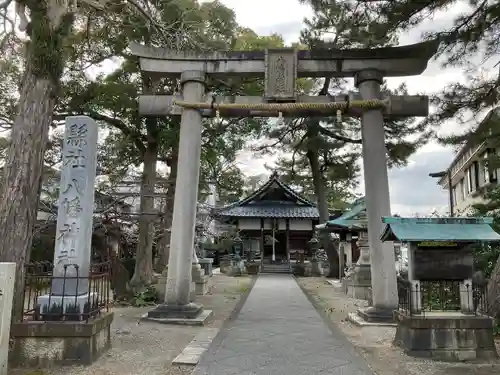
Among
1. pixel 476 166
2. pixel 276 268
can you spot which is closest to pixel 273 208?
pixel 276 268

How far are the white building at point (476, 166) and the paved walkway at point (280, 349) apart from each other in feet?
16.7

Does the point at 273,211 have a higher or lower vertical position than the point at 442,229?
higher

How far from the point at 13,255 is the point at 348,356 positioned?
5535 millimetres

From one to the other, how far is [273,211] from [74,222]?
20963mm

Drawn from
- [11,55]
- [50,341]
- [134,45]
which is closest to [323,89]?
[134,45]

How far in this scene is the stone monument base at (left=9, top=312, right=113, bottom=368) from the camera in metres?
6.10

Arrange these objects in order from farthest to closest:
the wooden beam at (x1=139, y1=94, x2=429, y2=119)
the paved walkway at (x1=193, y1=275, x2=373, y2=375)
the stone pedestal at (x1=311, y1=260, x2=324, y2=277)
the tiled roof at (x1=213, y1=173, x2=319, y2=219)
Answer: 1. the tiled roof at (x1=213, y1=173, x2=319, y2=219)
2. the stone pedestal at (x1=311, y1=260, x2=324, y2=277)
3. the wooden beam at (x1=139, y1=94, x2=429, y2=119)
4. the paved walkway at (x1=193, y1=275, x2=373, y2=375)

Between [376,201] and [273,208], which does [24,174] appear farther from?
[273,208]

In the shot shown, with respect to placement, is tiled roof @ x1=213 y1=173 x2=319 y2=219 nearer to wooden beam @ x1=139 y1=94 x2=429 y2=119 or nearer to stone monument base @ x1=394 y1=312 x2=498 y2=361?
wooden beam @ x1=139 y1=94 x2=429 y2=119

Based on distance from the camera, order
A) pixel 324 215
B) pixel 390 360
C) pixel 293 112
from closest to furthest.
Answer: pixel 390 360 < pixel 293 112 < pixel 324 215

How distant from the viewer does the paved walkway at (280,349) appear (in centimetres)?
593

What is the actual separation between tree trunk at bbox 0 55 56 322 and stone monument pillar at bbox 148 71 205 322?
360 centimetres

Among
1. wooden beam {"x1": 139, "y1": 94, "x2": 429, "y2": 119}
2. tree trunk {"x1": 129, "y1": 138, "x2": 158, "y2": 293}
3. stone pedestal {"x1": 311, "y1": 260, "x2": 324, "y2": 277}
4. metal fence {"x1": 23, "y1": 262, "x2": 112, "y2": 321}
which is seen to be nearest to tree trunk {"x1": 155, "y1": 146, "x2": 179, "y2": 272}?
tree trunk {"x1": 129, "y1": 138, "x2": 158, "y2": 293}

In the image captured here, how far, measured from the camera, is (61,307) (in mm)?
6445
